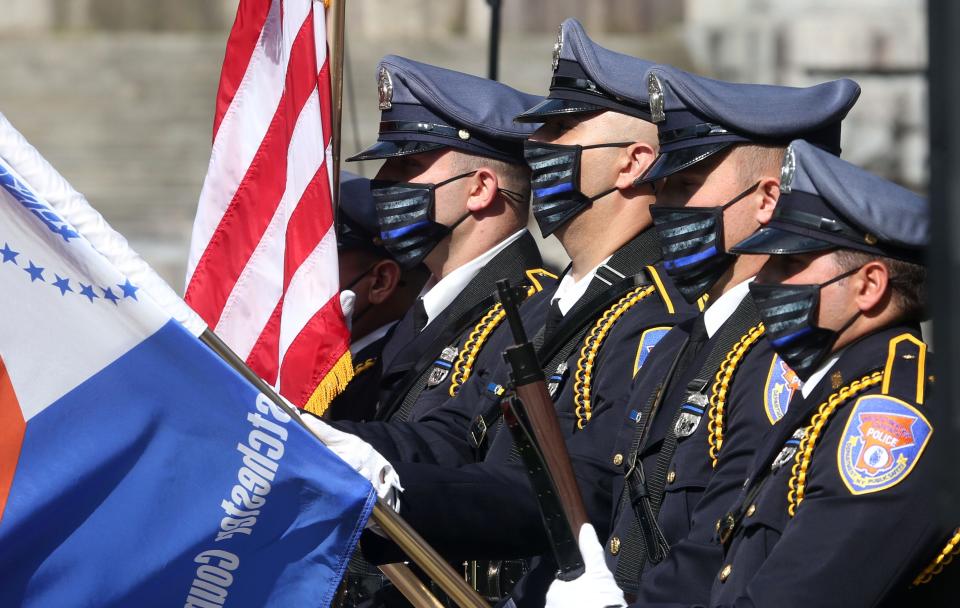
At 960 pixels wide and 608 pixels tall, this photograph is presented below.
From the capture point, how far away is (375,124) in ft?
47.3

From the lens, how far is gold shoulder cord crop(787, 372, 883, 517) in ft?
10.5

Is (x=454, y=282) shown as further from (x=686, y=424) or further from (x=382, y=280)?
(x=686, y=424)

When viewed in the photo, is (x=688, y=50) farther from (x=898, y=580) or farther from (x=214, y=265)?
(x=898, y=580)

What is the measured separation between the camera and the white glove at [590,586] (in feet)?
10.7

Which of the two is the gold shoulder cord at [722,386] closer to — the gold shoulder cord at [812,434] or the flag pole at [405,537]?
the gold shoulder cord at [812,434]

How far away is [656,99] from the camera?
4.21m

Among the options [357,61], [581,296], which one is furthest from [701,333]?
[357,61]

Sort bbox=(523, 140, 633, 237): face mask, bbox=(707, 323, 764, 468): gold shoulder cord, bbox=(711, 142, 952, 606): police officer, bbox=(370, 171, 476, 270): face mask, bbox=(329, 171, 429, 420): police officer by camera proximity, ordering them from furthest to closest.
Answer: bbox=(329, 171, 429, 420): police officer → bbox=(370, 171, 476, 270): face mask → bbox=(523, 140, 633, 237): face mask → bbox=(707, 323, 764, 468): gold shoulder cord → bbox=(711, 142, 952, 606): police officer

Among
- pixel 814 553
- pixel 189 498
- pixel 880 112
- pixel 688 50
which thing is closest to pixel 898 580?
pixel 814 553

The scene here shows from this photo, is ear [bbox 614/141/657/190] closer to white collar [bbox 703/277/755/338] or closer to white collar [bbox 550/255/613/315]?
white collar [bbox 550/255/613/315]

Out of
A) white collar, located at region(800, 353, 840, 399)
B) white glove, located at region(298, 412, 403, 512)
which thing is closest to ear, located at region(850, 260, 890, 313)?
white collar, located at region(800, 353, 840, 399)

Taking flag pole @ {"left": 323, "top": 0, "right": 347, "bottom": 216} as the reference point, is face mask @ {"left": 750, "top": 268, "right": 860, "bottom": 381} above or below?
below

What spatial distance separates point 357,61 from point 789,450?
498 inches

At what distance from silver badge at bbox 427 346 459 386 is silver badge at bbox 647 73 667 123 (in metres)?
1.09
